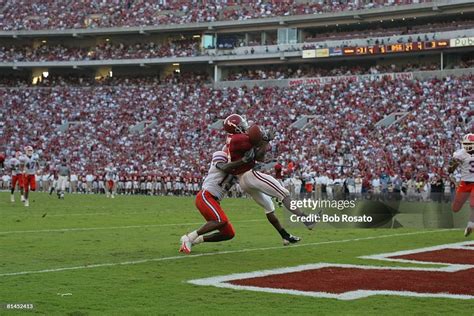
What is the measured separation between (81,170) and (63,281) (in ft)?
126

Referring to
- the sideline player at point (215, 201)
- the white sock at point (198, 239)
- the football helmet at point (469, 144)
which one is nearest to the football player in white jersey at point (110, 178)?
the football helmet at point (469, 144)

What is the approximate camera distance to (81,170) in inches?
1800

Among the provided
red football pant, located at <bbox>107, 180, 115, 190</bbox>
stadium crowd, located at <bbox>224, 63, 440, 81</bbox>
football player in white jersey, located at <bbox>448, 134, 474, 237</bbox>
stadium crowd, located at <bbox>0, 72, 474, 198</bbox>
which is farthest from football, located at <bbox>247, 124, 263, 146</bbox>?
stadium crowd, located at <bbox>224, 63, 440, 81</bbox>

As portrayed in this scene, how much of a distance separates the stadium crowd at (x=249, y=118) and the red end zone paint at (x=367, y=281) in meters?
25.0

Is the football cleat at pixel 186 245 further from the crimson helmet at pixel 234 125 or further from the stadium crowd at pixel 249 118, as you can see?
the stadium crowd at pixel 249 118

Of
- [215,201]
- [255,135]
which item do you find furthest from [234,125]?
[215,201]

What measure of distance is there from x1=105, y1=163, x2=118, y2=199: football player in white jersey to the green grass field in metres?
20.5

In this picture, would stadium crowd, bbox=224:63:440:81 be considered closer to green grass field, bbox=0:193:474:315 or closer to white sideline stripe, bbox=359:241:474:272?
green grass field, bbox=0:193:474:315

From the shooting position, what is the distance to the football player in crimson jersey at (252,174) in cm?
1053

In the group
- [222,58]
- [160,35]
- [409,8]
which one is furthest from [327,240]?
[160,35]

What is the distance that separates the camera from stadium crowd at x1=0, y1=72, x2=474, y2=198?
37.3 meters


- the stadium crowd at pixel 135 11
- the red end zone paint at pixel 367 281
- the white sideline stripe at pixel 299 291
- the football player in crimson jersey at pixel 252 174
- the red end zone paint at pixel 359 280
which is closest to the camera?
the white sideline stripe at pixel 299 291

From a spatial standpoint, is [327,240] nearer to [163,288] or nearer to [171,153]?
[163,288]

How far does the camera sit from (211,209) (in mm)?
10602
